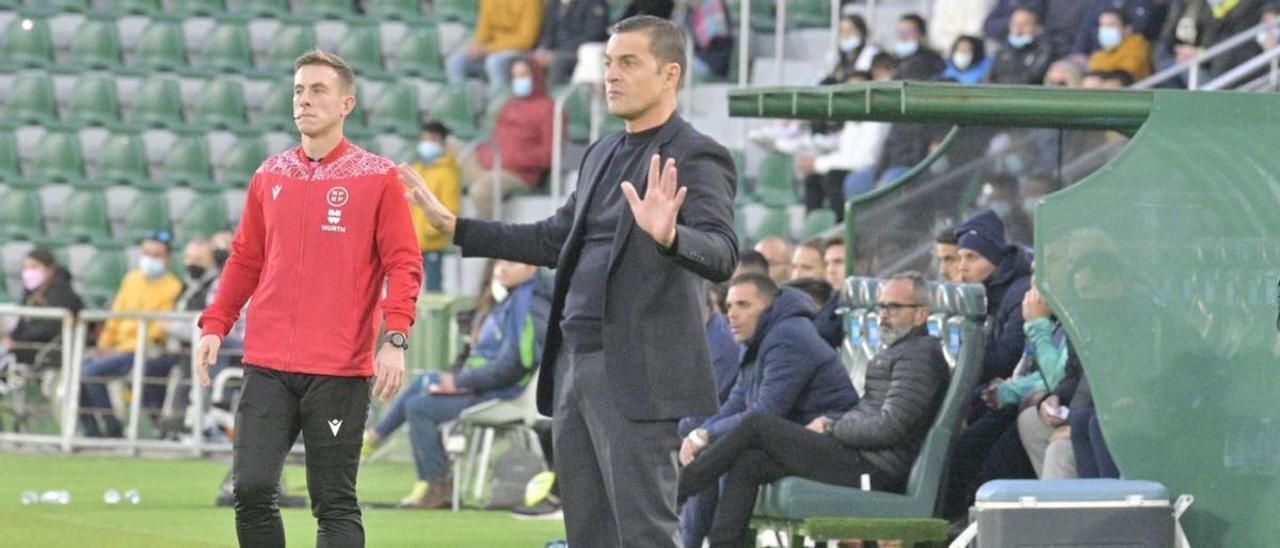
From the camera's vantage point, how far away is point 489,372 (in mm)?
13797

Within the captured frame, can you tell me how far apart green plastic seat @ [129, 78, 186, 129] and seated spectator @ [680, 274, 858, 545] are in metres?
13.2

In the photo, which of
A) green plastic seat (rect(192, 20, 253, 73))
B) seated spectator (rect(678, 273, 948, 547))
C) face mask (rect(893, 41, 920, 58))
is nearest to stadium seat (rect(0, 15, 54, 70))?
green plastic seat (rect(192, 20, 253, 73))

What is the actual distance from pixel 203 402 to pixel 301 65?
34.5ft

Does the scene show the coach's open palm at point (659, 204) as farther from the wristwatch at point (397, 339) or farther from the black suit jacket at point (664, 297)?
the wristwatch at point (397, 339)

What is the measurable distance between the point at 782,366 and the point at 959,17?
8568 millimetres

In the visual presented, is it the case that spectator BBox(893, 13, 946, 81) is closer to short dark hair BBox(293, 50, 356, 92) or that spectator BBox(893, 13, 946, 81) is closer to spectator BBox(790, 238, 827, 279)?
spectator BBox(790, 238, 827, 279)

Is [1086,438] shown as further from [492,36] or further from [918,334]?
[492,36]

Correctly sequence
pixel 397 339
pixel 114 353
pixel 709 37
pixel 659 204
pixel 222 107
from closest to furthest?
pixel 659 204 < pixel 397 339 < pixel 114 353 < pixel 709 37 < pixel 222 107

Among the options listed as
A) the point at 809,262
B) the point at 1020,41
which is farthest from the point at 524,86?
the point at 809,262

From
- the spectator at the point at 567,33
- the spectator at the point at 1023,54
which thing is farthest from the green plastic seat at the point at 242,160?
the spectator at the point at 1023,54

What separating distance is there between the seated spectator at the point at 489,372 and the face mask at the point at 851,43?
175 inches

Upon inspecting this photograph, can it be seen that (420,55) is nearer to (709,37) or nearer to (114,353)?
(709,37)

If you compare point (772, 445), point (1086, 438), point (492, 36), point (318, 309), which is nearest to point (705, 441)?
point (772, 445)

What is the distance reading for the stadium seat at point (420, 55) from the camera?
2230 cm
